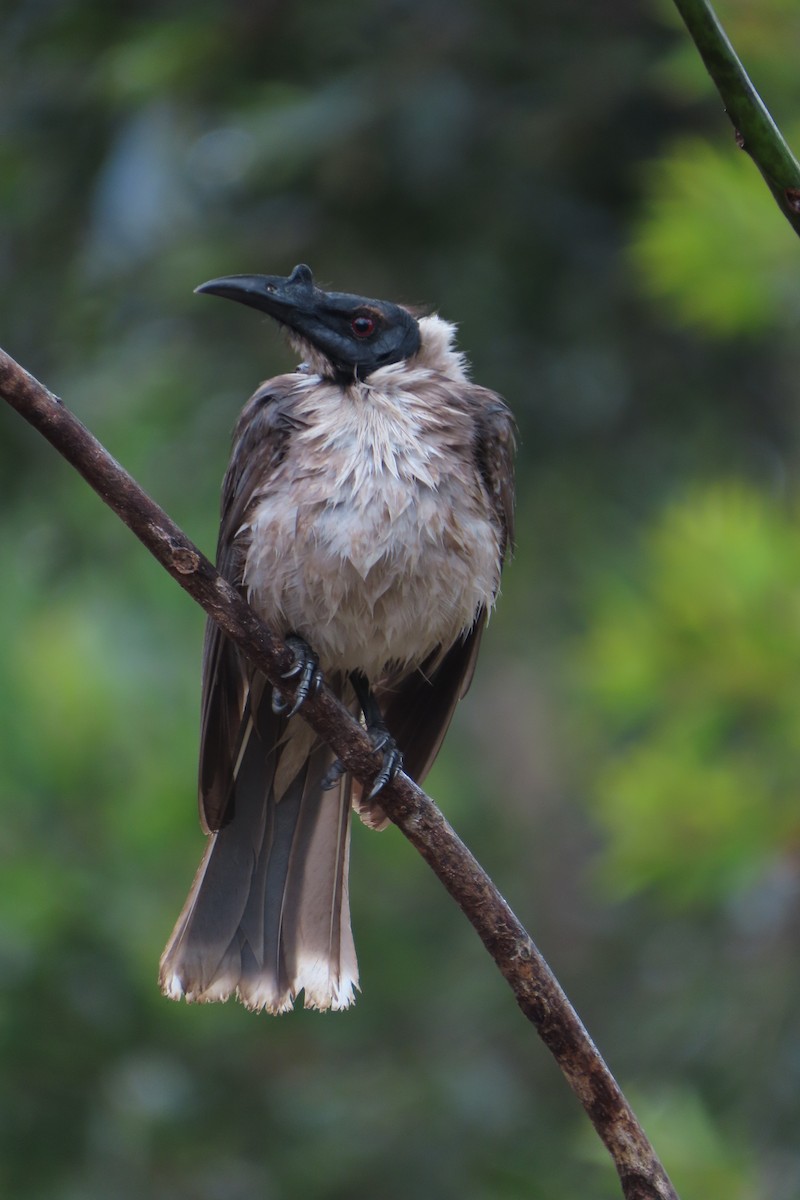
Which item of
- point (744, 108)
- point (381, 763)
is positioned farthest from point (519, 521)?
point (744, 108)

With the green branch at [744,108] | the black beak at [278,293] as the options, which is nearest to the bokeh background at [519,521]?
the black beak at [278,293]

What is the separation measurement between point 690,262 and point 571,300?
4.62 feet

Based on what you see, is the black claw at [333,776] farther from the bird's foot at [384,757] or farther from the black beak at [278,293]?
the black beak at [278,293]

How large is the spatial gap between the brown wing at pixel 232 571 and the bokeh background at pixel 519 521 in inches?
38.5

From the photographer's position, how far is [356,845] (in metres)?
5.21

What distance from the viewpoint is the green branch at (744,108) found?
1329mm

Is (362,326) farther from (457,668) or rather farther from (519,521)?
(519,521)

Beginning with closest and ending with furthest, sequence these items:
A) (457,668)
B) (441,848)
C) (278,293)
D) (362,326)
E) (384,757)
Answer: (441,848)
(384,757)
(278,293)
(362,326)
(457,668)

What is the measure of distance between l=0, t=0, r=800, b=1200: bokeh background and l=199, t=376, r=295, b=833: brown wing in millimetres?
977

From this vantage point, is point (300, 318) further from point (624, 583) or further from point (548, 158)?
point (548, 158)

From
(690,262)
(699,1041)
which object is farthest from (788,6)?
(699,1041)

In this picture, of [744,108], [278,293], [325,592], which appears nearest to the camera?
[744,108]

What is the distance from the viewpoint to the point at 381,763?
2.45 meters

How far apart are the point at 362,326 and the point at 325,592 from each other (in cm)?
64
